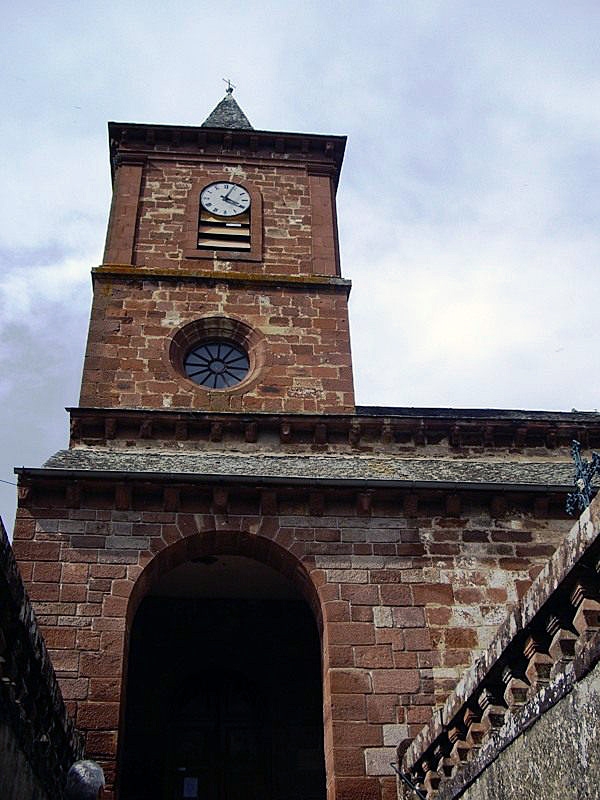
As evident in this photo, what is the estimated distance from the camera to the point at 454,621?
8.67m

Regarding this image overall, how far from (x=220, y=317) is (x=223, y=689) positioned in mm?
5673

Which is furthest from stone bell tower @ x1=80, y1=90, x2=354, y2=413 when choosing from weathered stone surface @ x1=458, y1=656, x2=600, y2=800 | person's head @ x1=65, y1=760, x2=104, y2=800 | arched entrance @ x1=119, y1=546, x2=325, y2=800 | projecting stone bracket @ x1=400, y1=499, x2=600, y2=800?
weathered stone surface @ x1=458, y1=656, x2=600, y2=800

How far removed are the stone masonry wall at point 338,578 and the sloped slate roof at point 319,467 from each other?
1.10 ft

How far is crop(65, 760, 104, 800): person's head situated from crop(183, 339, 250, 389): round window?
→ 876 centimetres

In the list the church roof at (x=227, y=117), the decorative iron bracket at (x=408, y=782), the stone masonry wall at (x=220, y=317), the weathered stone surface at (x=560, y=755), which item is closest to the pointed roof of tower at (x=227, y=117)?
the church roof at (x=227, y=117)

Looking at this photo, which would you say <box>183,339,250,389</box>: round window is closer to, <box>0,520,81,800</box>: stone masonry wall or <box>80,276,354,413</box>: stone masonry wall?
<box>80,276,354,413</box>: stone masonry wall

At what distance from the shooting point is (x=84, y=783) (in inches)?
174

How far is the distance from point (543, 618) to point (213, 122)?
15672 millimetres

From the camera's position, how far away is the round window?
13.2m

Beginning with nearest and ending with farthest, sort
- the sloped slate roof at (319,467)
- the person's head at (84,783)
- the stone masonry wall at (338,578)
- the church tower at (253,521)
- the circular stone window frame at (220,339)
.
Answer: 1. the person's head at (84,783)
2. the stone masonry wall at (338,578)
3. the church tower at (253,521)
4. the sloped slate roof at (319,467)
5. the circular stone window frame at (220,339)

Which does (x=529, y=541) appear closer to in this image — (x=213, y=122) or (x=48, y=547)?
(x=48, y=547)

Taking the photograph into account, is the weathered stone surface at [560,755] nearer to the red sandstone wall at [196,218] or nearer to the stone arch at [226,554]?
the stone arch at [226,554]

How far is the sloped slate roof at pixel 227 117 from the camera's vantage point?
17.7 meters

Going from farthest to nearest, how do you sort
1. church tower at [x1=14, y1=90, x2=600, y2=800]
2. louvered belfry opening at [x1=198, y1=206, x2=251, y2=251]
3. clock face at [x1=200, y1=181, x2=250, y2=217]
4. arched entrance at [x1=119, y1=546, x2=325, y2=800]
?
1. clock face at [x1=200, y1=181, x2=250, y2=217]
2. louvered belfry opening at [x1=198, y1=206, x2=251, y2=251]
3. arched entrance at [x1=119, y1=546, x2=325, y2=800]
4. church tower at [x1=14, y1=90, x2=600, y2=800]
